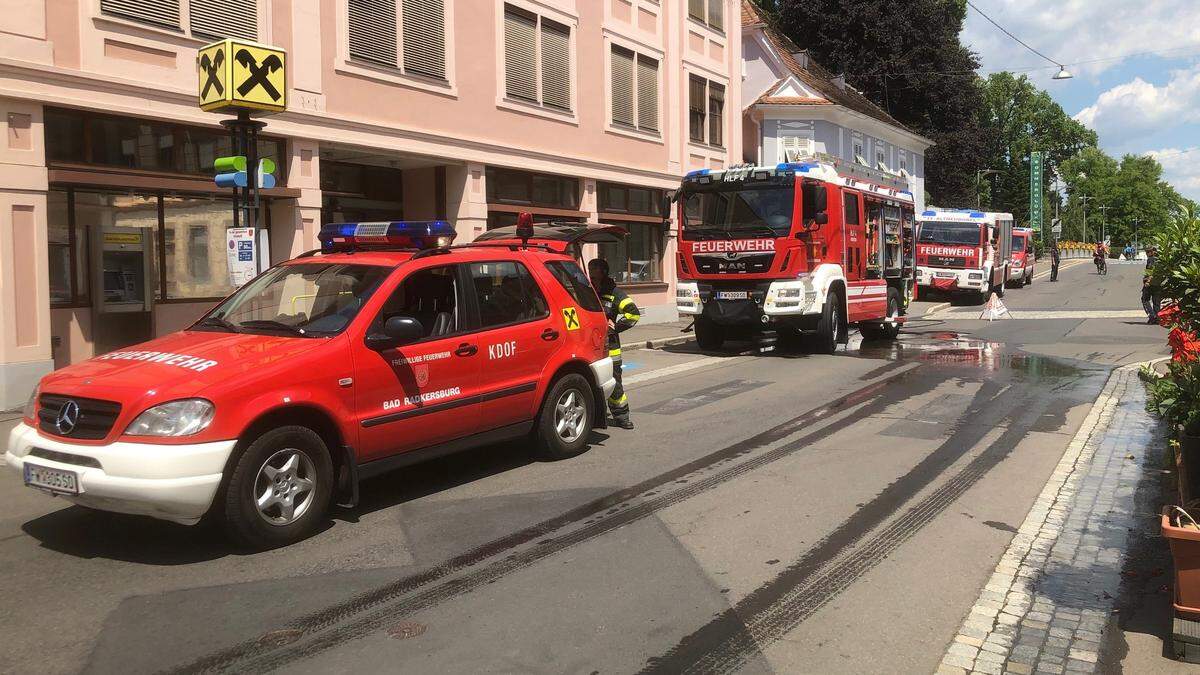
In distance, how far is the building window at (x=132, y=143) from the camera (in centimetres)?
1132

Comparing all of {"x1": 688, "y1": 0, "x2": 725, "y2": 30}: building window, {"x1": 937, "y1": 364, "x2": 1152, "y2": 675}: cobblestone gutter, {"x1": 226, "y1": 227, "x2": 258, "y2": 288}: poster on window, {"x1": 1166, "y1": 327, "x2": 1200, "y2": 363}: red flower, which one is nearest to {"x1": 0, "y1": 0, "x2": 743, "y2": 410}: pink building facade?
{"x1": 226, "y1": 227, "x2": 258, "y2": 288}: poster on window

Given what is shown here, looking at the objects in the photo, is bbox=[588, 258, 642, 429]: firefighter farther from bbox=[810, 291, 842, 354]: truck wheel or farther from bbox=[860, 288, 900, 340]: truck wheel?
bbox=[860, 288, 900, 340]: truck wheel

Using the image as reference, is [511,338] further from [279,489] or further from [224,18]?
[224,18]

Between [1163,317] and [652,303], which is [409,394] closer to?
[1163,317]

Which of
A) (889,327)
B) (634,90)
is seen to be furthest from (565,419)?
(634,90)

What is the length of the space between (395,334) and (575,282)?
2.61 metres

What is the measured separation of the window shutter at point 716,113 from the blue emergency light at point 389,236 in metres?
20.1

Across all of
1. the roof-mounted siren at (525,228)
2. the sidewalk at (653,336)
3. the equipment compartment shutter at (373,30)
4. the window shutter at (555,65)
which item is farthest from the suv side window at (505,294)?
the window shutter at (555,65)

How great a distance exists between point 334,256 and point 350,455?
73.4 inches

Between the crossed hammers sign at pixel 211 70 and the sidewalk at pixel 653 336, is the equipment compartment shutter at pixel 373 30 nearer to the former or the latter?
the crossed hammers sign at pixel 211 70

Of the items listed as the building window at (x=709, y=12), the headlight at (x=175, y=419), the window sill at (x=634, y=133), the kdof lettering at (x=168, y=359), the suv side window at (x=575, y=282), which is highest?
the building window at (x=709, y=12)

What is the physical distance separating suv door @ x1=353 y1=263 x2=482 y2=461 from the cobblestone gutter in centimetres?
365

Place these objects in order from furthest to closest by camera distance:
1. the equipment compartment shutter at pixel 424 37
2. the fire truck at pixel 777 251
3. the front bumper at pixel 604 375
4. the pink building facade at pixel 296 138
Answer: the equipment compartment shutter at pixel 424 37 < the fire truck at pixel 777 251 < the pink building facade at pixel 296 138 < the front bumper at pixel 604 375

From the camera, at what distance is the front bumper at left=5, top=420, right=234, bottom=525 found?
4.96 m
